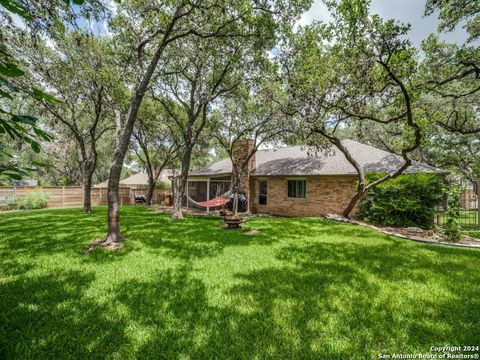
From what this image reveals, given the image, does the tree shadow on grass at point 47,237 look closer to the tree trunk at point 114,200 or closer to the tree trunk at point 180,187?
the tree trunk at point 114,200

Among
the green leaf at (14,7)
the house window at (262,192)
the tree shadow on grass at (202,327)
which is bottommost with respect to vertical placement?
the tree shadow on grass at (202,327)

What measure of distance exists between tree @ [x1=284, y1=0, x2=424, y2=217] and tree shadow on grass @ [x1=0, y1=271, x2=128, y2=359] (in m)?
8.66

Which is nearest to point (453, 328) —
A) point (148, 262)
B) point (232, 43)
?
point (148, 262)

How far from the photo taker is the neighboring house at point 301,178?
11.8m

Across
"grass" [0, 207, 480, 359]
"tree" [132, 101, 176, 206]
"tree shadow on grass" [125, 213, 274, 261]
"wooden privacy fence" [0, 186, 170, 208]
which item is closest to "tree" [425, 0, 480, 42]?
"grass" [0, 207, 480, 359]

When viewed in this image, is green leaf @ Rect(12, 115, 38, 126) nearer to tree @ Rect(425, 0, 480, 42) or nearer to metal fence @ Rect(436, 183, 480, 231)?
metal fence @ Rect(436, 183, 480, 231)

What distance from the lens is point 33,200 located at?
15.2 meters

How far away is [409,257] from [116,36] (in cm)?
1164

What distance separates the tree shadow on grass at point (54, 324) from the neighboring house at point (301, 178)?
9.71 metres

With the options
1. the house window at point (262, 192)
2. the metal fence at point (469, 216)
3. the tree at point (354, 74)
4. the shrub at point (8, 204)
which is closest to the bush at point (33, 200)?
the shrub at point (8, 204)

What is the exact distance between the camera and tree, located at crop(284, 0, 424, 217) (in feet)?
22.1

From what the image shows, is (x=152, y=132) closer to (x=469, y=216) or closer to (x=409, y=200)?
(x=409, y=200)

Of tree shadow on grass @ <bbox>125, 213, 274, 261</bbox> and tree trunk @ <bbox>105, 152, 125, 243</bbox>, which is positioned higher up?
tree trunk @ <bbox>105, 152, 125, 243</bbox>

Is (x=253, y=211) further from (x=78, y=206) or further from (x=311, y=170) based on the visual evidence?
(x=78, y=206)
